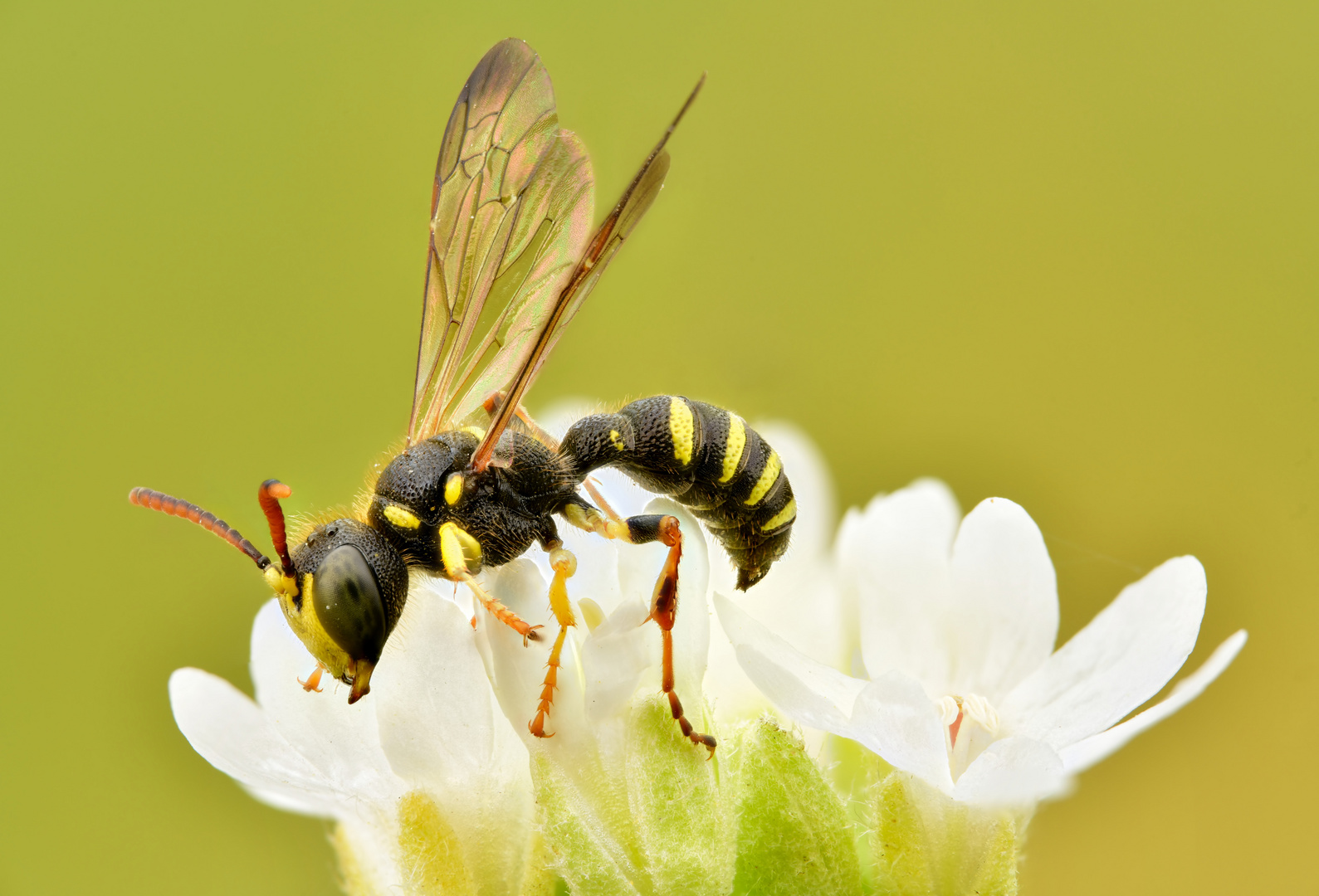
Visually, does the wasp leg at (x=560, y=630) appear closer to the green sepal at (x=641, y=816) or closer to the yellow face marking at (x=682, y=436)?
the green sepal at (x=641, y=816)

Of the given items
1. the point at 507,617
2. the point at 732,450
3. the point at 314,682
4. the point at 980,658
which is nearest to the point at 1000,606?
the point at 980,658

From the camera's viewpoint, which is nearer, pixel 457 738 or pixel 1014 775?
pixel 1014 775

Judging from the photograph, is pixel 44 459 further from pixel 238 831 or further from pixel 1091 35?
pixel 1091 35

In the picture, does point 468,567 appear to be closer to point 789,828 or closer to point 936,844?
point 789,828

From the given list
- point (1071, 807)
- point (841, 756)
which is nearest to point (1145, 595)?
point (841, 756)

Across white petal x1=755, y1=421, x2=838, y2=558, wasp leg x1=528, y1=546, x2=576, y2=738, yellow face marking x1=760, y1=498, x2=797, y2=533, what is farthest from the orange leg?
white petal x1=755, y1=421, x2=838, y2=558

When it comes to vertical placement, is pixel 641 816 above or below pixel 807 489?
below

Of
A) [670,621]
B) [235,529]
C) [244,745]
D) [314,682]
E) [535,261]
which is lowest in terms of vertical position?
[244,745]

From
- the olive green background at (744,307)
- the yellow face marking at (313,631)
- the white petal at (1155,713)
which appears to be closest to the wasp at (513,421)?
the yellow face marking at (313,631)
